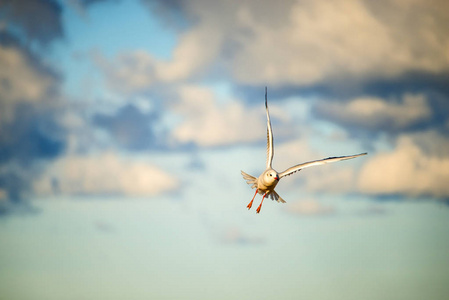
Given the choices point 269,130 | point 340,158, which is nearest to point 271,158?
point 269,130

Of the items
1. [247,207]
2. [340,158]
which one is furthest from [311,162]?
[247,207]

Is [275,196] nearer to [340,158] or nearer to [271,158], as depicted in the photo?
[271,158]

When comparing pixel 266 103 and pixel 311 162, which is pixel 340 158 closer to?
pixel 311 162

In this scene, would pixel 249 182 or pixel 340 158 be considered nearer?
pixel 340 158

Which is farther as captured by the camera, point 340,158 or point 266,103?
point 266,103

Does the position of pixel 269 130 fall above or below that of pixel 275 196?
above

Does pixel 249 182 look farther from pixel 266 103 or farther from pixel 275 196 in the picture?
pixel 266 103

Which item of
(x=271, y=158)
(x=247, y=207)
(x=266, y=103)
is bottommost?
(x=247, y=207)

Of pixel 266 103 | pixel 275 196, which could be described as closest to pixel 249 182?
pixel 275 196
